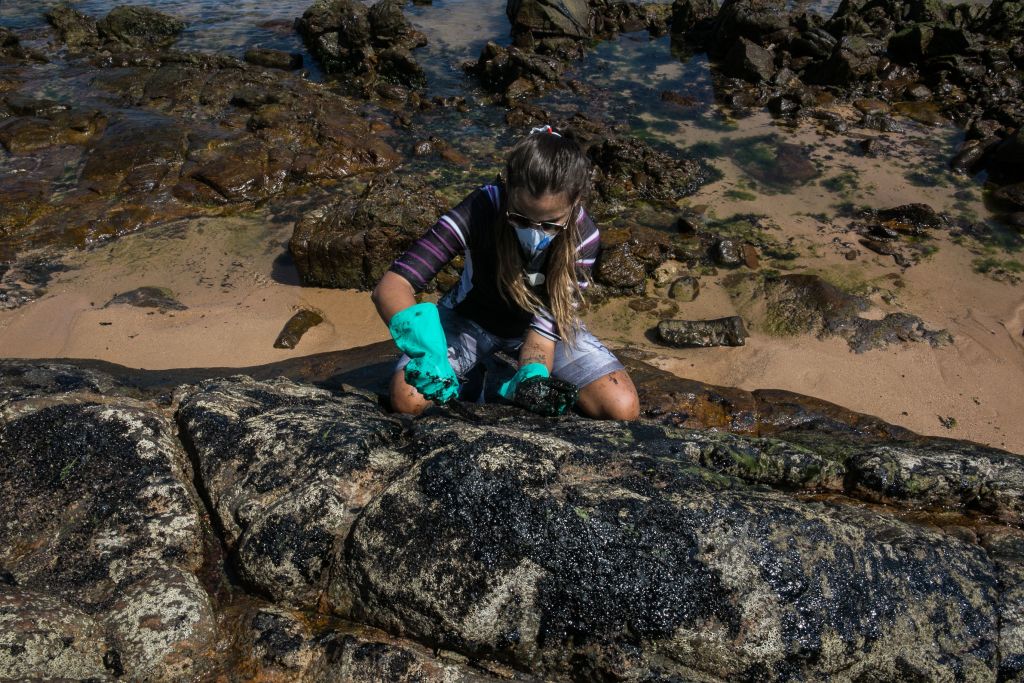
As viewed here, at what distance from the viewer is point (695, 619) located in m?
1.96

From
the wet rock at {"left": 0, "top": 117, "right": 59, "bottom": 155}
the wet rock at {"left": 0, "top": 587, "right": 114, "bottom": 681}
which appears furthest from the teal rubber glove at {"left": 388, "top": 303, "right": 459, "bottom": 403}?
the wet rock at {"left": 0, "top": 117, "right": 59, "bottom": 155}

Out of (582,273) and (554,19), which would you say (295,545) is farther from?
(554,19)

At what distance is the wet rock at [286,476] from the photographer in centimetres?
218

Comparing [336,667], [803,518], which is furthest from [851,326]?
[336,667]

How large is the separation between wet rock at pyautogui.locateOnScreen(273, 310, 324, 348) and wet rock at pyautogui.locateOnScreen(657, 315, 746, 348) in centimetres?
254

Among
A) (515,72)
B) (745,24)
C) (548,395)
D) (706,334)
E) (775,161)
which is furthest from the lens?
(745,24)

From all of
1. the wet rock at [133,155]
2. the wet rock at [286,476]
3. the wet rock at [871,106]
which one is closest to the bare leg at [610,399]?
the wet rock at [286,476]

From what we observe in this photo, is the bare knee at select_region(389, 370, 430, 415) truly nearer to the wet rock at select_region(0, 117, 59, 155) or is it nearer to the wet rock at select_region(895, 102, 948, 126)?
the wet rock at select_region(0, 117, 59, 155)

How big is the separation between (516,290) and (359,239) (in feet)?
8.36

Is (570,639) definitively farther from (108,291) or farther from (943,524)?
(108,291)

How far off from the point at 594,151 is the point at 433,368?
4977mm

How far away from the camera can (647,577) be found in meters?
2.00

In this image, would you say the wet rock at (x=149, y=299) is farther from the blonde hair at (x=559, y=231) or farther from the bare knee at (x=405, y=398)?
the blonde hair at (x=559, y=231)

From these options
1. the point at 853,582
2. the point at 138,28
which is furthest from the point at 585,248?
the point at 138,28
